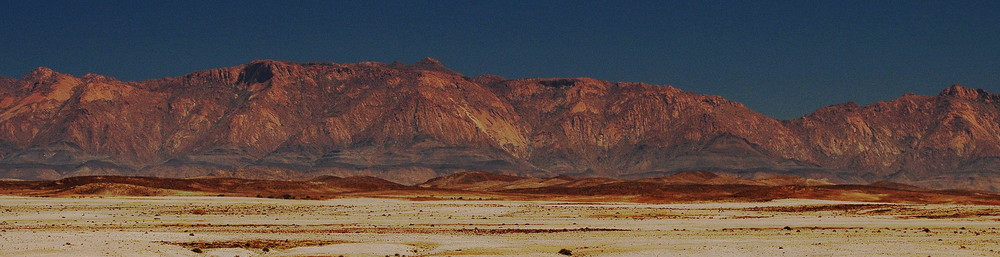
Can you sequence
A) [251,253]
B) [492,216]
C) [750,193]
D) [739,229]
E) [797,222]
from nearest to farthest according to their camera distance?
[251,253] < [739,229] < [797,222] < [492,216] < [750,193]

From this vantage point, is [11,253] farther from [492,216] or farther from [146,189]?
[146,189]

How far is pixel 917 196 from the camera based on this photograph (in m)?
163

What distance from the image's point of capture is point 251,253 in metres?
51.8

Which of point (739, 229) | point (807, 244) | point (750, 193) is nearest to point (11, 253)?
point (807, 244)

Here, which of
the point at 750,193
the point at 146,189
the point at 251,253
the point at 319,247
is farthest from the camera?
the point at 750,193

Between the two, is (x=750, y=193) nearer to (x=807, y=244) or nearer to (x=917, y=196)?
(x=917, y=196)

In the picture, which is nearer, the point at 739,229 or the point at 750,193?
the point at 739,229

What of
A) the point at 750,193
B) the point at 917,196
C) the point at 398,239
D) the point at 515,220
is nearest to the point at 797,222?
the point at 515,220

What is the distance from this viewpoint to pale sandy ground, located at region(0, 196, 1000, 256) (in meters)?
53.2

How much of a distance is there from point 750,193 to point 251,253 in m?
112

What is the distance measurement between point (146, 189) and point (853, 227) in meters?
93.2

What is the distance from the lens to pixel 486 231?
2778 inches

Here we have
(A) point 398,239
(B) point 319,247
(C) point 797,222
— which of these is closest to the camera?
(B) point 319,247

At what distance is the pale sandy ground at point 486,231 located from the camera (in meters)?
53.2
